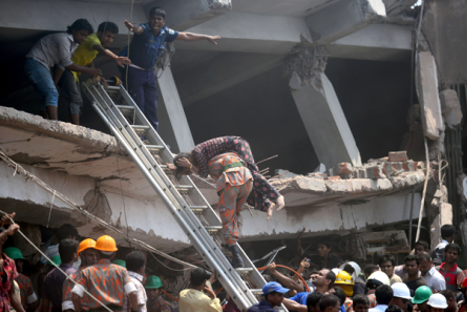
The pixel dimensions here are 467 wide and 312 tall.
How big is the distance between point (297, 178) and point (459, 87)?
21.8 ft

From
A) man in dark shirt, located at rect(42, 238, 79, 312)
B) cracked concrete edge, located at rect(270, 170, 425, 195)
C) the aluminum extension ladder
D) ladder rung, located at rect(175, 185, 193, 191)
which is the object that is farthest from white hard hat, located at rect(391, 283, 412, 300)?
man in dark shirt, located at rect(42, 238, 79, 312)

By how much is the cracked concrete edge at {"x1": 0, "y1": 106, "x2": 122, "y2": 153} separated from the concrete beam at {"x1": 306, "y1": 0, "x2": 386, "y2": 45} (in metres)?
5.83

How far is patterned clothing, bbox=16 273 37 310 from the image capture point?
577cm

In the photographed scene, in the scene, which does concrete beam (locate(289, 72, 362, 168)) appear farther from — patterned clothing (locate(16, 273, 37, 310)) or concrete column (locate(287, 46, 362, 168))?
patterned clothing (locate(16, 273, 37, 310))

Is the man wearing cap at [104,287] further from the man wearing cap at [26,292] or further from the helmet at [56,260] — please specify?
the helmet at [56,260]

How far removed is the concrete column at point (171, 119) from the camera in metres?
9.45

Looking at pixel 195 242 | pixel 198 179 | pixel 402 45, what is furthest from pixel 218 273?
pixel 402 45

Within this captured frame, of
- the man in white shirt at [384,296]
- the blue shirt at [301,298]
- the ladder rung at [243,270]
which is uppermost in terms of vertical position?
the ladder rung at [243,270]

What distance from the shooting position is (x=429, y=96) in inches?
498

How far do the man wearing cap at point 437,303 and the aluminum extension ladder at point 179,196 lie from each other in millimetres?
1669

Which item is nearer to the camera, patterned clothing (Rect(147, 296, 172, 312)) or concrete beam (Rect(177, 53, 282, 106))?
patterned clothing (Rect(147, 296, 172, 312))

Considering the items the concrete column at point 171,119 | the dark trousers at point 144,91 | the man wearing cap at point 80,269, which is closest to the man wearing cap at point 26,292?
the man wearing cap at point 80,269

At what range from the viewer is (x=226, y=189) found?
6383 mm

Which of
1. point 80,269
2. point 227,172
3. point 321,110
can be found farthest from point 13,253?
point 321,110
